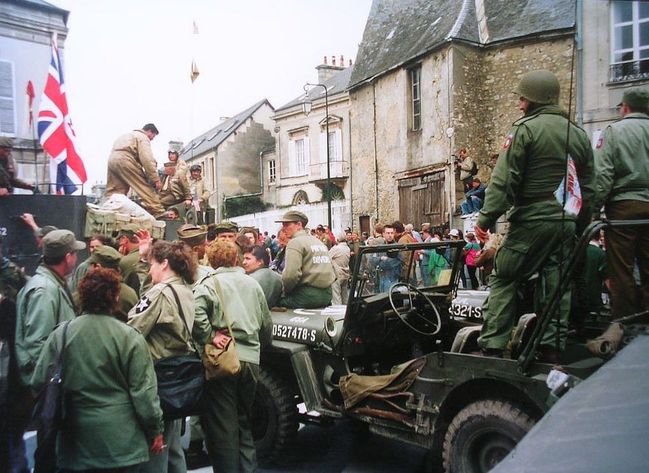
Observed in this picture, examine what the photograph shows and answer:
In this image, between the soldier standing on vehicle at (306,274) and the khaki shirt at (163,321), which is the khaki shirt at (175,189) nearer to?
the soldier standing on vehicle at (306,274)

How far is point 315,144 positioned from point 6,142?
25.6 metres

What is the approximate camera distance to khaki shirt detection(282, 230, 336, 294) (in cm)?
Result: 521

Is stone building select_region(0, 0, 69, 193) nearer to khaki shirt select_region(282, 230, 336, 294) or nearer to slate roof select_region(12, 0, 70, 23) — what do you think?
slate roof select_region(12, 0, 70, 23)

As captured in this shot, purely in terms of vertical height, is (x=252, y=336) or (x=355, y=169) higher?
(x=355, y=169)

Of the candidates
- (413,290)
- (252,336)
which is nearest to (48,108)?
(252,336)

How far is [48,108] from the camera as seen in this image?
5.70 meters

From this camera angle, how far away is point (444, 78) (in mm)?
18531

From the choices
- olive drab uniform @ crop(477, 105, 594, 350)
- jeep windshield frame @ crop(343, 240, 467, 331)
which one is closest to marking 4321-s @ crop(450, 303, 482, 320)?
jeep windshield frame @ crop(343, 240, 467, 331)

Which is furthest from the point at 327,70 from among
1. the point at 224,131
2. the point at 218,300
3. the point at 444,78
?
the point at 218,300

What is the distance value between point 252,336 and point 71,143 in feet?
10.5

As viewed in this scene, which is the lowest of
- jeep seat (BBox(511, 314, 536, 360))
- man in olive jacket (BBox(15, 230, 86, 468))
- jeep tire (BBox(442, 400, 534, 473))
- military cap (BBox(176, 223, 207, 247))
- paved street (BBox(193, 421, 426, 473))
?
paved street (BBox(193, 421, 426, 473))

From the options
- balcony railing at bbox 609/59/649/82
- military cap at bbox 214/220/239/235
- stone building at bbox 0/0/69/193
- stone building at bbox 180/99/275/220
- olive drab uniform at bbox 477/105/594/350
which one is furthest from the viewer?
stone building at bbox 180/99/275/220

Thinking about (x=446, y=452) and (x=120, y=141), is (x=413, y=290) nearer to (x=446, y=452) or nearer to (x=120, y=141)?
(x=446, y=452)

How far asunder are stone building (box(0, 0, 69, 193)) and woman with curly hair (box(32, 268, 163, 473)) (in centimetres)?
281
